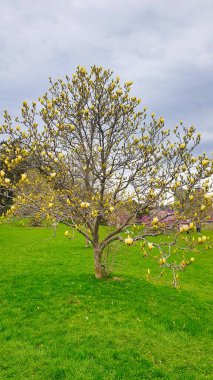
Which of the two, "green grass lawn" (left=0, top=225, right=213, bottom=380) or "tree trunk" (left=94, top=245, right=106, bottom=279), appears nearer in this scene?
"green grass lawn" (left=0, top=225, right=213, bottom=380)

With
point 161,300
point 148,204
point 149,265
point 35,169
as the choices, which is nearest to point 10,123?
point 35,169

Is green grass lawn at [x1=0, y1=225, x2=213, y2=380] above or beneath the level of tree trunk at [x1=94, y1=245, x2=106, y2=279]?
beneath

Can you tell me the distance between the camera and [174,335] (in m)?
10.5

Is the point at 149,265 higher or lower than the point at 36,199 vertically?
lower

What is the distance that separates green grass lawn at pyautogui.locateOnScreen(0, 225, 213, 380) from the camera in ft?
27.9

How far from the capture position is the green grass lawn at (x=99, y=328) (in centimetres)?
852

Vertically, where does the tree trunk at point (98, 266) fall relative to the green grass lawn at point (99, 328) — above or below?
above

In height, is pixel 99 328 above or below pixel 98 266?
below

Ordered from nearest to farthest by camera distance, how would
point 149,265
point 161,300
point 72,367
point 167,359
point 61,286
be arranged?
point 72,367, point 167,359, point 161,300, point 61,286, point 149,265

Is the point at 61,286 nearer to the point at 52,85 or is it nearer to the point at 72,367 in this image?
the point at 72,367

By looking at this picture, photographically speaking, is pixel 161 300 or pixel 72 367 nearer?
pixel 72 367

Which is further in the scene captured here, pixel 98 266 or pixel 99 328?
pixel 98 266

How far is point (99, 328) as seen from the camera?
10.7 metres

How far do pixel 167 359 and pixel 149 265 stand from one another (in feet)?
46.7
